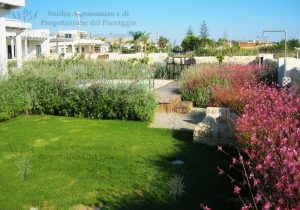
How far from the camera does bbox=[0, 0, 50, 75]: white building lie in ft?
41.7

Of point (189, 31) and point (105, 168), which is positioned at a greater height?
point (189, 31)

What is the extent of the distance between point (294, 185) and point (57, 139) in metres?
5.64

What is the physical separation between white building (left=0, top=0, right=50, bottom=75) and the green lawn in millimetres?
3572

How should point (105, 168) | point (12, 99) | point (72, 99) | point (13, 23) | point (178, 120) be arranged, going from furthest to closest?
point (13, 23) < point (72, 99) < point (12, 99) < point (178, 120) < point (105, 168)

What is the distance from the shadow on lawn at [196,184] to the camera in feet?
13.5

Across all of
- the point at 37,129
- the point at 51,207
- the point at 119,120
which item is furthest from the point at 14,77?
the point at 51,207

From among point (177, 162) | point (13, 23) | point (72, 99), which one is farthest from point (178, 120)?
point (13, 23)

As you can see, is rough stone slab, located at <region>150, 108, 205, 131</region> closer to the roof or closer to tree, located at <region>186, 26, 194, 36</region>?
the roof

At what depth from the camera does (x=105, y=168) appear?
17.5ft

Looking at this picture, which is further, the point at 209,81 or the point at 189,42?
the point at 189,42

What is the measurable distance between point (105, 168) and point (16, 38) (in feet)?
→ 63.9

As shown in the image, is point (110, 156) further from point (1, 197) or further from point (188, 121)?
point (188, 121)

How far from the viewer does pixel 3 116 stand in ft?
28.4

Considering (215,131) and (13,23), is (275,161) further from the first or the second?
(13,23)
